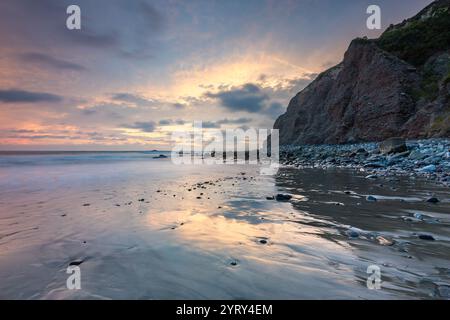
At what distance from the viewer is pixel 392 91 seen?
108 ft

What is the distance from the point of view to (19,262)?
3865mm

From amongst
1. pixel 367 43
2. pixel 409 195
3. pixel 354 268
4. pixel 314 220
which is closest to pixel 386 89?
pixel 367 43

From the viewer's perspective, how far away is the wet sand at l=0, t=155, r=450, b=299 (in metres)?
2.96

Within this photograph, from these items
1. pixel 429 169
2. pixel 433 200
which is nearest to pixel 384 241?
pixel 433 200

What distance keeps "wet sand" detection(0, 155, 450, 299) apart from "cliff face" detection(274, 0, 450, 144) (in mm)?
24691

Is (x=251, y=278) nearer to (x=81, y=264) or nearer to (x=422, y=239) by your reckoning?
(x=81, y=264)

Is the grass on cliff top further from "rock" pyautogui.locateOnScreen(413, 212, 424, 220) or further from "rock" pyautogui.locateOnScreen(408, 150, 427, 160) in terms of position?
"rock" pyautogui.locateOnScreen(413, 212, 424, 220)

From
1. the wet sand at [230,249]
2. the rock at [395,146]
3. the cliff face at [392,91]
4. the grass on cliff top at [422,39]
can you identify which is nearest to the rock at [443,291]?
the wet sand at [230,249]

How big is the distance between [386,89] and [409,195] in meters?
32.6

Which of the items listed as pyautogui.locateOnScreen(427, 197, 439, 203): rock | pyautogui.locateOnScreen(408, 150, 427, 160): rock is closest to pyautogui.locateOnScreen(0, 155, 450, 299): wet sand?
pyautogui.locateOnScreen(427, 197, 439, 203): rock

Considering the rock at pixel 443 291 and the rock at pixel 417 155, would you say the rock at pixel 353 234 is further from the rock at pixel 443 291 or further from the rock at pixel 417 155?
the rock at pixel 417 155

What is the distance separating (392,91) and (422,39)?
1294cm

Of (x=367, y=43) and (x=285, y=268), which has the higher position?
(x=367, y=43)

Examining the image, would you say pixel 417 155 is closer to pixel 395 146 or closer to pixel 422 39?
pixel 395 146
